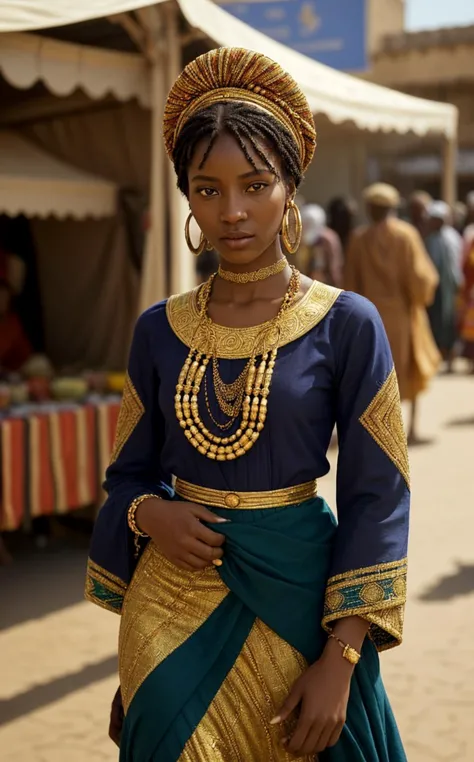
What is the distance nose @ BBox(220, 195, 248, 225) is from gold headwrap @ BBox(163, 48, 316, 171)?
0.18 metres

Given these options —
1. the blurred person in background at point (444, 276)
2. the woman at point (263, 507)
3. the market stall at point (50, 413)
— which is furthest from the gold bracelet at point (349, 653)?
the blurred person in background at point (444, 276)

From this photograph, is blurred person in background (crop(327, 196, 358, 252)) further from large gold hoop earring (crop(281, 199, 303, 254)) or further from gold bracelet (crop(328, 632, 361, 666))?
gold bracelet (crop(328, 632, 361, 666))

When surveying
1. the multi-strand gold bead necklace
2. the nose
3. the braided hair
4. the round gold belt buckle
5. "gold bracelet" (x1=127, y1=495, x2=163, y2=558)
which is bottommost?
"gold bracelet" (x1=127, y1=495, x2=163, y2=558)

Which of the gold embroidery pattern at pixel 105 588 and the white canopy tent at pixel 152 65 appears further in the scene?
the white canopy tent at pixel 152 65

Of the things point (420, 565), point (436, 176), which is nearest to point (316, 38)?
point (436, 176)

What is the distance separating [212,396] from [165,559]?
31 centimetres

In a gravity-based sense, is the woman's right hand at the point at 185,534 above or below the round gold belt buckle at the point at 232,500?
below

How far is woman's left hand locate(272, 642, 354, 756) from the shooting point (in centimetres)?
154

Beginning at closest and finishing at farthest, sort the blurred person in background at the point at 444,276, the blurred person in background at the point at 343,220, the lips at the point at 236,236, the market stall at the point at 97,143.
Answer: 1. the lips at the point at 236,236
2. the market stall at the point at 97,143
3. the blurred person in background at the point at 343,220
4. the blurred person in background at the point at 444,276

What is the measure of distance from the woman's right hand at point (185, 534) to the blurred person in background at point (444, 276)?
10.6 meters

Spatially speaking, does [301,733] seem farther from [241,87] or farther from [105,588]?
[241,87]

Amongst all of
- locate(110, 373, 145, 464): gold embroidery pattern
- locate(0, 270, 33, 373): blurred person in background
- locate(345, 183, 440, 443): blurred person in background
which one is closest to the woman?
locate(110, 373, 145, 464): gold embroidery pattern

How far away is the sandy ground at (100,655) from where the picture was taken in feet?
10.4

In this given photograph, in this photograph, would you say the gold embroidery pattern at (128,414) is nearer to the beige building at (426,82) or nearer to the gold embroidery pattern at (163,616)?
the gold embroidery pattern at (163,616)
